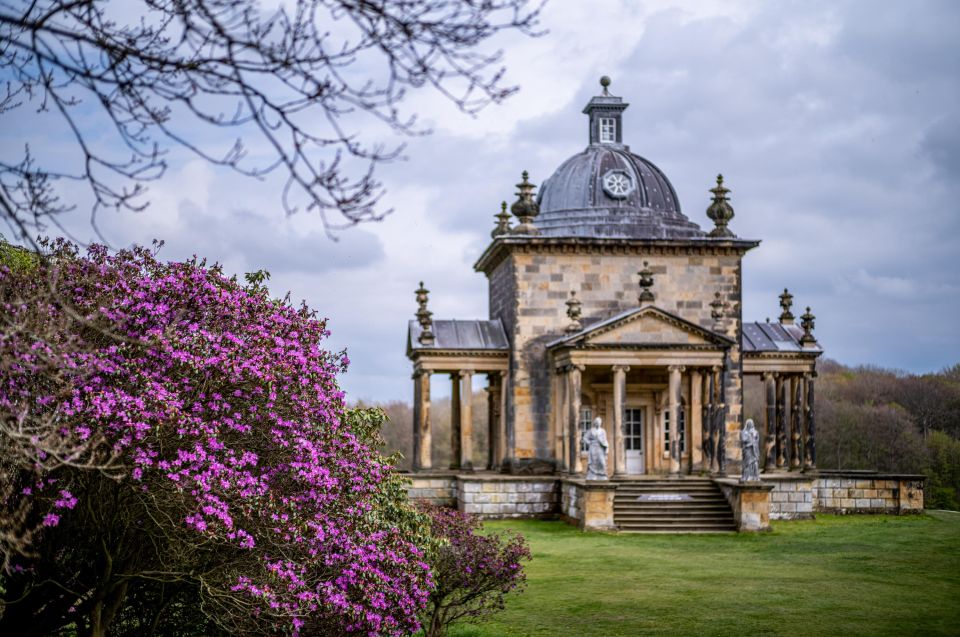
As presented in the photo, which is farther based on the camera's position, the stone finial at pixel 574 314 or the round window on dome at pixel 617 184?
the round window on dome at pixel 617 184

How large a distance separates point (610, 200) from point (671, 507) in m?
11.0

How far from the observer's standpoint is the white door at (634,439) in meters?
36.3

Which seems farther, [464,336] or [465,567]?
[464,336]

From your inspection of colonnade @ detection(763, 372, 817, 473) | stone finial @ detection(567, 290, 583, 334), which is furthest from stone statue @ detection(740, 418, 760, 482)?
colonnade @ detection(763, 372, 817, 473)

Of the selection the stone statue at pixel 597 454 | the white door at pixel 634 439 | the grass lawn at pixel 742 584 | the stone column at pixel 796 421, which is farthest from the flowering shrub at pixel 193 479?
the stone column at pixel 796 421

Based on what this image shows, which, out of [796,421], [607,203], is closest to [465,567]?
[607,203]

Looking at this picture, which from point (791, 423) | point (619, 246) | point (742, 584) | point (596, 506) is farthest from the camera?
point (791, 423)

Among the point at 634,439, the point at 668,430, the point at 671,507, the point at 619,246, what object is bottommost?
the point at 671,507

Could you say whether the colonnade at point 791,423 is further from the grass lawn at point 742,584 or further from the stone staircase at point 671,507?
the grass lawn at point 742,584

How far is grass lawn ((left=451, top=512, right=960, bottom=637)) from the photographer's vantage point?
639 inches

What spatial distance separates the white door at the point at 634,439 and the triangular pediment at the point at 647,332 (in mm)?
4312

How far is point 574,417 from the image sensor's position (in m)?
32.5

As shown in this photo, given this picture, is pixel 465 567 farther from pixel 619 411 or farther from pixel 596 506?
pixel 619 411

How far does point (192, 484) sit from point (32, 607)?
216 centimetres
